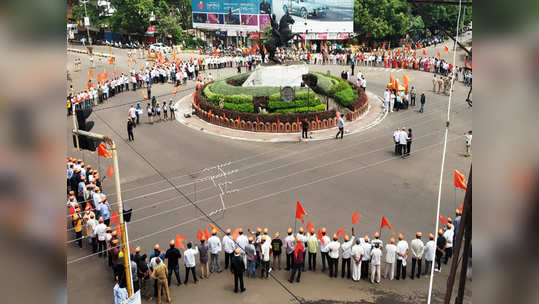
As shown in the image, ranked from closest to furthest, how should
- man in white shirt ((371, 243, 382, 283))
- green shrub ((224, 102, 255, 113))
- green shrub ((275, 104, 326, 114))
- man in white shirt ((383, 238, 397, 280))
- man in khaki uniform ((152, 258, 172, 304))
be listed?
1. man in khaki uniform ((152, 258, 172, 304))
2. man in white shirt ((371, 243, 382, 283))
3. man in white shirt ((383, 238, 397, 280))
4. green shrub ((275, 104, 326, 114))
5. green shrub ((224, 102, 255, 113))

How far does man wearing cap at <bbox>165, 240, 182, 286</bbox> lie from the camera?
11.0m

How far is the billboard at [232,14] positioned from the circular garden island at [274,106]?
104 ft

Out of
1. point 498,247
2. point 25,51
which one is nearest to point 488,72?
point 498,247

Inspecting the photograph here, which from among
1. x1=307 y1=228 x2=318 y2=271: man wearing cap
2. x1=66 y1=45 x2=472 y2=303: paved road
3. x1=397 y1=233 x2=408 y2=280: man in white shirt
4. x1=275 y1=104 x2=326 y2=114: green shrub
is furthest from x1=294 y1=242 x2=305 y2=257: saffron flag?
x1=275 y1=104 x2=326 y2=114: green shrub

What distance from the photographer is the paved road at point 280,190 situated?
11.2 m

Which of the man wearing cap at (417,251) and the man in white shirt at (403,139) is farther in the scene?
the man in white shirt at (403,139)

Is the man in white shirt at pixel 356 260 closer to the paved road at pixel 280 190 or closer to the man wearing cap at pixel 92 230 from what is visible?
the paved road at pixel 280 190

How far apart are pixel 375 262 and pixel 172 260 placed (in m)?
4.82

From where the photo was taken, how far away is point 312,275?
38.4 feet

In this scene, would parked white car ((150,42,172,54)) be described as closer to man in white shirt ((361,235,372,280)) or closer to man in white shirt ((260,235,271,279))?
man in white shirt ((260,235,271,279))

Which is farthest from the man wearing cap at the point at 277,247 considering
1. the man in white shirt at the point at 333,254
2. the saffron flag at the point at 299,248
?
the man in white shirt at the point at 333,254

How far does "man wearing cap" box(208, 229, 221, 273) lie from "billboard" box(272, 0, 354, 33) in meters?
49.8

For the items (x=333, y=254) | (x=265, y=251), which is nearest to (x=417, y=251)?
(x=333, y=254)

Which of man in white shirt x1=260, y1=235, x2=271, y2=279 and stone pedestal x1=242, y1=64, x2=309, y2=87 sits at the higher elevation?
stone pedestal x1=242, y1=64, x2=309, y2=87
